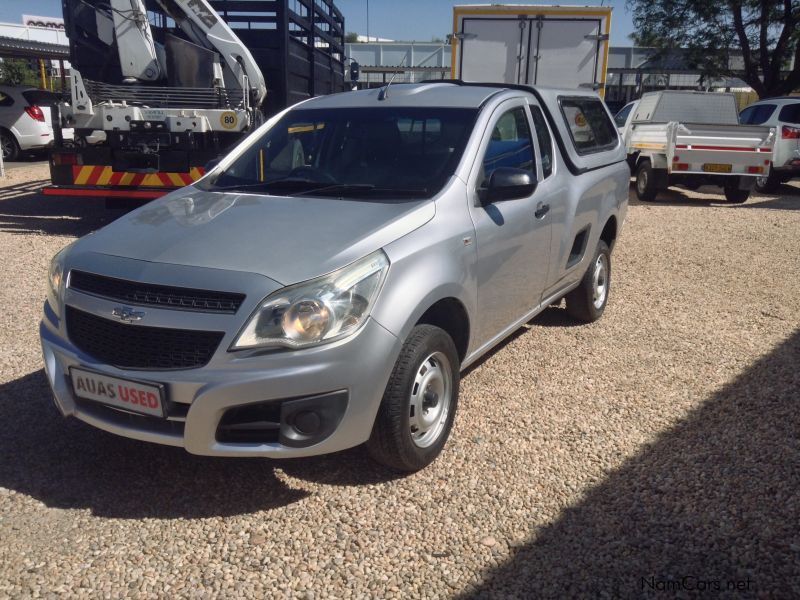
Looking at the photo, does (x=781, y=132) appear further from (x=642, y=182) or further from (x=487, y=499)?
(x=487, y=499)

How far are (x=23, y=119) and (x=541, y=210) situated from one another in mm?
16290

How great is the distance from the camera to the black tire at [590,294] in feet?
18.1

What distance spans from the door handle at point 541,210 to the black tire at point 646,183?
9481mm

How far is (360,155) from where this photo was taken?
406 cm

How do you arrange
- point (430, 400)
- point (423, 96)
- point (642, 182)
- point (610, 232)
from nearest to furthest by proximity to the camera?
point (430, 400)
point (423, 96)
point (610, 232)
point (642, 182)

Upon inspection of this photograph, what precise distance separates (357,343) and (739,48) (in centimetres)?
2746

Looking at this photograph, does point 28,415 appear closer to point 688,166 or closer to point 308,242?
point 308,242

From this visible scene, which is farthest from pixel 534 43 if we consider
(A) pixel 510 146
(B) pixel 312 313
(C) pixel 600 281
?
(B) pixel 312 313

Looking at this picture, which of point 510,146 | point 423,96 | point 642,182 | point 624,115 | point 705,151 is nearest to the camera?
point 510,146

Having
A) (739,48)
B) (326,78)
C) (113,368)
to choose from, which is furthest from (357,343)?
(739,48)

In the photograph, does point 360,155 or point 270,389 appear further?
→ point 360,155

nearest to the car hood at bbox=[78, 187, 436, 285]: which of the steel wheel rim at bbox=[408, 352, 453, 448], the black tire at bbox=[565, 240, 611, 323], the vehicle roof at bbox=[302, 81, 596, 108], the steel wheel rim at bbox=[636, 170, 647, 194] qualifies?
the steel wheel rim at bbox=[408, 352, 453, 448]

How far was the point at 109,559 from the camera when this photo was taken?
9.04ft

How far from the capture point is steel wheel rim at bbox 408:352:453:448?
3.25 meters
